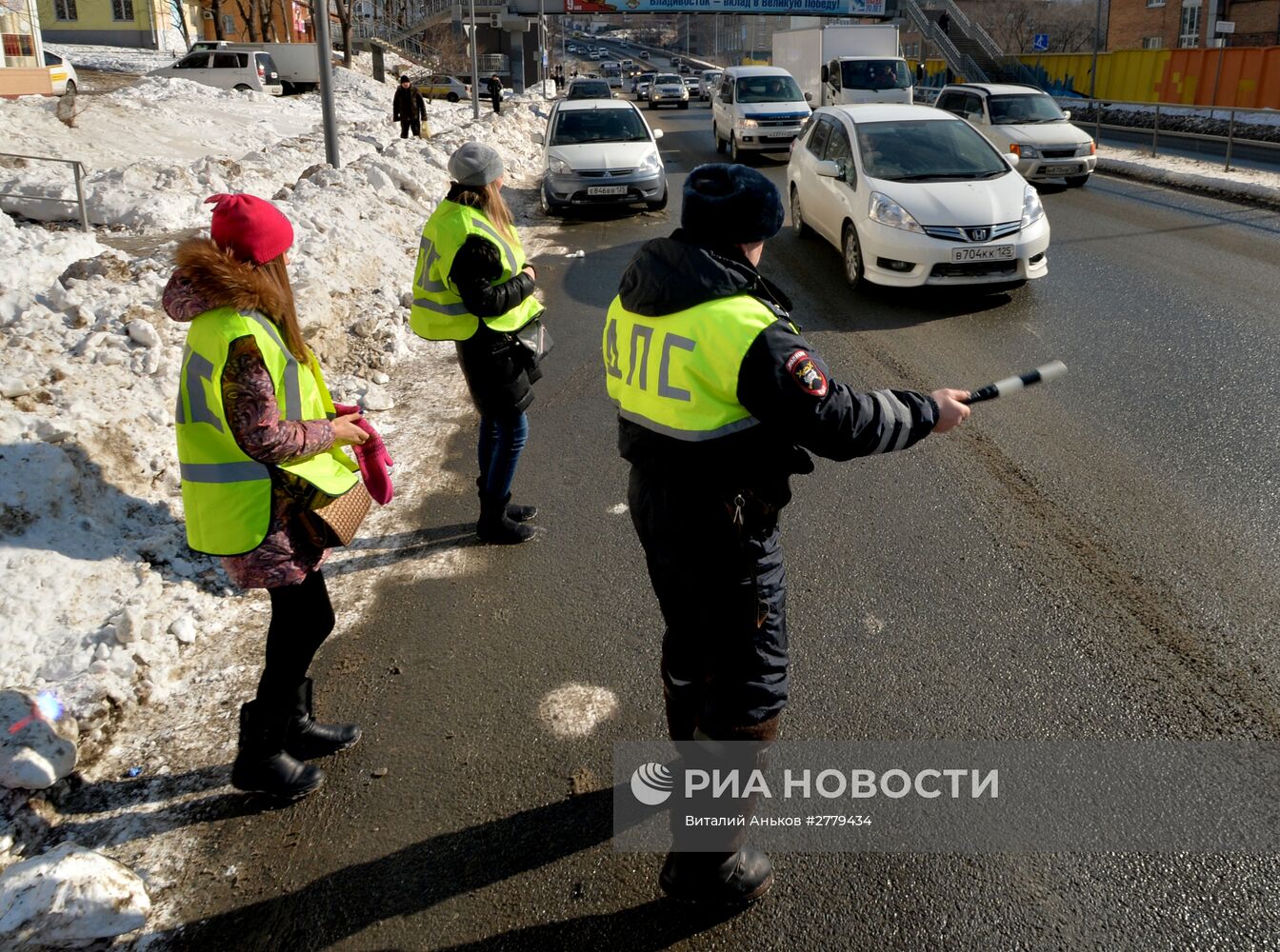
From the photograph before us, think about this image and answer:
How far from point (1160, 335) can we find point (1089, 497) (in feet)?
12.1

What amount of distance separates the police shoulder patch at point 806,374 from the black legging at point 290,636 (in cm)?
179

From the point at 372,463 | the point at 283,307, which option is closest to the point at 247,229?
the point at 283,307

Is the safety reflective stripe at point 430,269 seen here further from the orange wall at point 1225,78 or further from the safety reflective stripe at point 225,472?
the orange wall at point 1225,78

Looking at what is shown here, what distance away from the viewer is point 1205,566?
4.81 metres

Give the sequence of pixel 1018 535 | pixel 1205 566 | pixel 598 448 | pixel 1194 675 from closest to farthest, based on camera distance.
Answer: pixel 1194 675, pixel 1205 566, pixel 1018 535, pixel 598 448

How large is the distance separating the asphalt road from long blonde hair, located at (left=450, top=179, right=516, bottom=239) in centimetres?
161

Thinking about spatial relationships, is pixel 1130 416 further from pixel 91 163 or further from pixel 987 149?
pixel 91 163

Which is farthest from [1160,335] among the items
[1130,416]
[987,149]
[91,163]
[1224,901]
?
[91,163]

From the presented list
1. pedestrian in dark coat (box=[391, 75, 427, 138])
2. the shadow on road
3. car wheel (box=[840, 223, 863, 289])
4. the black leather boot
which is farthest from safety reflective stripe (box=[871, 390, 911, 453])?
pedestrian in dark coat (box=[391, 75, 427, 138])

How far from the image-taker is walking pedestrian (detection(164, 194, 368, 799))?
3.00 metres

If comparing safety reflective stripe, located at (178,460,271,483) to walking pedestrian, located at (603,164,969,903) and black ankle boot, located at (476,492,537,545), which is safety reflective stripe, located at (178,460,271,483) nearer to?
walking pedestrian, located at (603,164,969,903)

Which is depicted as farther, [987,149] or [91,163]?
[91,163]

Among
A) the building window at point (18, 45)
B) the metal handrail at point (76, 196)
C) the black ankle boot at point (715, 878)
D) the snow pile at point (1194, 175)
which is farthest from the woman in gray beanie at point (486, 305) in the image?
the building window at point (18, 45)

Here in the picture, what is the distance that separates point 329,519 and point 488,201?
85.4 inches
